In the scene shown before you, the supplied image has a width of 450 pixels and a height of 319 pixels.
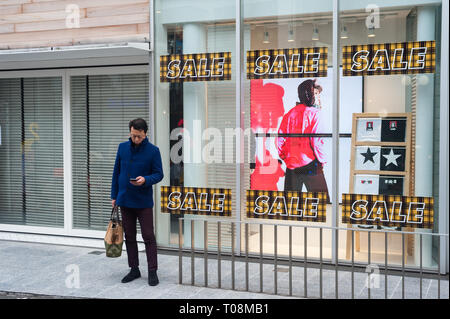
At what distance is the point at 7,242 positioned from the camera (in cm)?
880

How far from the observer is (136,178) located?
5.96 m

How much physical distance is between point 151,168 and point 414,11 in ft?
12.7

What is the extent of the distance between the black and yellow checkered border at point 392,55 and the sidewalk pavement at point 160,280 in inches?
102

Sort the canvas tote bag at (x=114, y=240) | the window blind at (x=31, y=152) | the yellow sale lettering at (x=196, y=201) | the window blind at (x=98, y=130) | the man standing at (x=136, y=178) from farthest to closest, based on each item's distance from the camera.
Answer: the window blind at (x=31, y=152) < the window blind at (x=98, y=130) < the yellow sale lettering at (x=196, y=201) < the canvas tote bag at (x=114, y=240) < the man standing at (x=136, y=178)

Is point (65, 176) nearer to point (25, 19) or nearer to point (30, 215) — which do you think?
point (30, 215)

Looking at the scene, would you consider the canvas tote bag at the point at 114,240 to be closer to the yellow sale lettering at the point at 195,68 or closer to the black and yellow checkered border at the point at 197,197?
the black and yellow checkered border at the point at 197,197

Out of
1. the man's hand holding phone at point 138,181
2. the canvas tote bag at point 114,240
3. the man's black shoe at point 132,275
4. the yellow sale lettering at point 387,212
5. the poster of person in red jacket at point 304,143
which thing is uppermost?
the poster of person in red jacket at point 304,143

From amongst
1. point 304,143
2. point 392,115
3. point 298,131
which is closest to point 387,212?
point 392,115

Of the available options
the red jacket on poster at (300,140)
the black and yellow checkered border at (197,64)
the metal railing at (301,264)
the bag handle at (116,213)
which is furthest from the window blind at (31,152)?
the red jacket on poster at (300,140)

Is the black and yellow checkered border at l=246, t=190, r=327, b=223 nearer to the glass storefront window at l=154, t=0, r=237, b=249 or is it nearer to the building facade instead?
the building facade

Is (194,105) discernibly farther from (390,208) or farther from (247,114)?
(390,208)

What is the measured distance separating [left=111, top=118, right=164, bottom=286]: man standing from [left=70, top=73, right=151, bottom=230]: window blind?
2.40 metres

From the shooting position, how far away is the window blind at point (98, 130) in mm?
8578

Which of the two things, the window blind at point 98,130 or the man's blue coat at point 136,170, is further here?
the window blind at point 98,130
